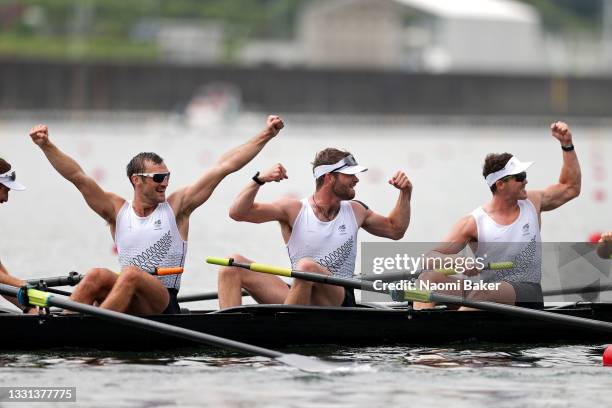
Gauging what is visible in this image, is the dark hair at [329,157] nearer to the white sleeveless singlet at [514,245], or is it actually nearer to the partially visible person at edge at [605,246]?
the white sleeveless singlet at [514,245]

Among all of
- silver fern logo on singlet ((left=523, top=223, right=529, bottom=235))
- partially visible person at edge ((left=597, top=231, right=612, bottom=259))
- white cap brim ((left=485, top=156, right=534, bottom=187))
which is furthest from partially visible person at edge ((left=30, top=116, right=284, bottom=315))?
partially visible person at edge ((left=597, top=231, right=612, bottom=259))

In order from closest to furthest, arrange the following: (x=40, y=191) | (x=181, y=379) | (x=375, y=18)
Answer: (x=181, y=379), (x=40, y=191), (x=375, y=18)

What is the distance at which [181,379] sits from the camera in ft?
35.3

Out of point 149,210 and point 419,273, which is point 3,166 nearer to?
point 149,210

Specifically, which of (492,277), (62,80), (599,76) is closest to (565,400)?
(492,277)

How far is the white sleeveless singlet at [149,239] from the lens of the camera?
11656 mm

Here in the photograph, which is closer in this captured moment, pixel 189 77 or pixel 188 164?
pixel 188 164

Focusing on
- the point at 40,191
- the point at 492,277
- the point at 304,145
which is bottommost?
the point at 492,277

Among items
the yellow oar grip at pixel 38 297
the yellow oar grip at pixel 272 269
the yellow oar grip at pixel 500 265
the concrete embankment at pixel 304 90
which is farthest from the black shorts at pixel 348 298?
the concrete embankment at pixel 304 90

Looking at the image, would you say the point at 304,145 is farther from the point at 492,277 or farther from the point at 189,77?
the point at 492,277

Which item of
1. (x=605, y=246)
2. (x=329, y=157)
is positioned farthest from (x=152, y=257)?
(x=605, y=246)

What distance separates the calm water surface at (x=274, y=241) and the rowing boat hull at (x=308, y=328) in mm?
103

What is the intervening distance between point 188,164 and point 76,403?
99.9ft

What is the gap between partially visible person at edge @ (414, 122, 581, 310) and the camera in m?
11.9
